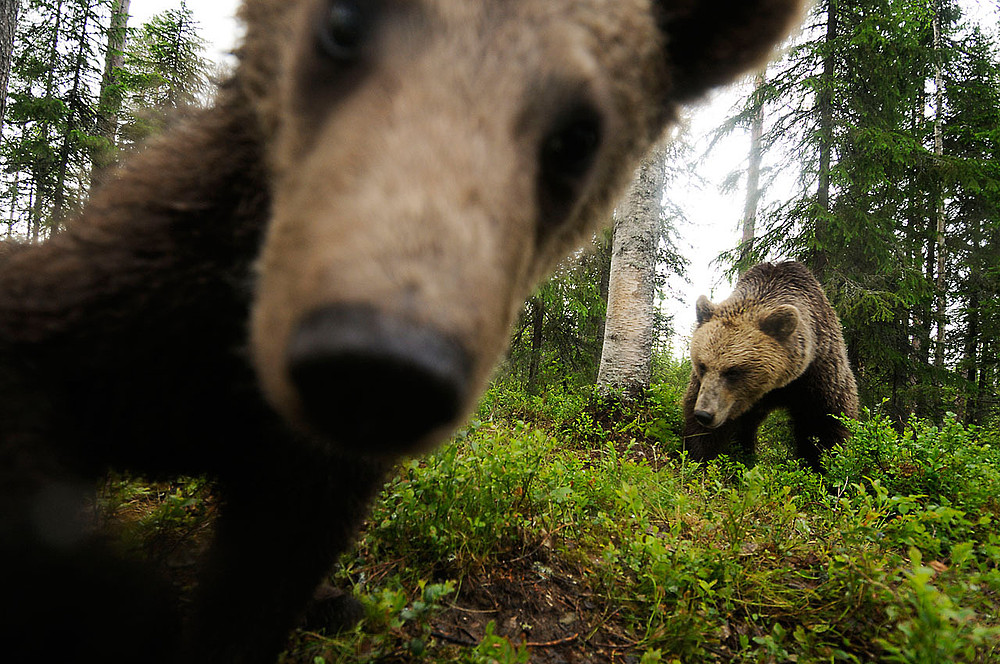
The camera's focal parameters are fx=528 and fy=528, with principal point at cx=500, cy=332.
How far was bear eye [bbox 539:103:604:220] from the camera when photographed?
1.16 meters

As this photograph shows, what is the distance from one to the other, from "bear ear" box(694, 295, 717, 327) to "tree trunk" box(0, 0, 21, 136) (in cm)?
728

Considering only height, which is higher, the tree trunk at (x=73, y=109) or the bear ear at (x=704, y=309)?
the tree trunk at (x=73, y=109)

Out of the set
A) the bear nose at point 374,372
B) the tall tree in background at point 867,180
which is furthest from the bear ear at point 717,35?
the tall tree in background at point 867,180

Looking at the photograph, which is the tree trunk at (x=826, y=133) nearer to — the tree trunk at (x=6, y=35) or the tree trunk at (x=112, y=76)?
the tree trunk at (x=6, y=35)

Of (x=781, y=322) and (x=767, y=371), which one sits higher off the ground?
(x=781, y=322)

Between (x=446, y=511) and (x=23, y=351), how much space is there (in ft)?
5.33

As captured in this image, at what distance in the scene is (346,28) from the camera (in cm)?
105

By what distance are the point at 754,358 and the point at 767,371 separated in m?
0.21

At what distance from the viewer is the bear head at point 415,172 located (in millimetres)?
730

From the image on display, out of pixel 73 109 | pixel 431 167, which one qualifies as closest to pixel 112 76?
pixel 73 109

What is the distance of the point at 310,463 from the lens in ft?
5.25

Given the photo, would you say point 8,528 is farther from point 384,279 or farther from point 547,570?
point 547,570

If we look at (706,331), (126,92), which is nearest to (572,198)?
(706,331)

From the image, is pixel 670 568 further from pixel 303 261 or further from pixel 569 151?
pixel 303 261
